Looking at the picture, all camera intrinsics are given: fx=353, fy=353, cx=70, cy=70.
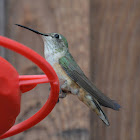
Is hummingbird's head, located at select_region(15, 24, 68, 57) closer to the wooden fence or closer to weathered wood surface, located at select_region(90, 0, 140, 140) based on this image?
the wooden fence

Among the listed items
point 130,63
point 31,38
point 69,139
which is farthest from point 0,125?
point 130,63

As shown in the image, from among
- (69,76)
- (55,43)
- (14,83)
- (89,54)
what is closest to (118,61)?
(89,54)

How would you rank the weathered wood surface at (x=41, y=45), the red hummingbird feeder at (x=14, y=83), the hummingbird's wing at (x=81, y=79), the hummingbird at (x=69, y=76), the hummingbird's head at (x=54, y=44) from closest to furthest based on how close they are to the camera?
the red hummingbird feeder at (x=14, y=83)
the hummingbird's wing at (x=81, y=79)
the hummingbird at (x=69, y=76)
the weathered wood surface at (x=41, y=45)
the hummingbird's head at (x=54, y=44)

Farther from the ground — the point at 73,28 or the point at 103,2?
the point at 103,2

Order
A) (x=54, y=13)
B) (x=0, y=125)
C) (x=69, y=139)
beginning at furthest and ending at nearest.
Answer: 1. (x=54, y=13)
2. (x=69, y=139)
3. (x=0, y=125)

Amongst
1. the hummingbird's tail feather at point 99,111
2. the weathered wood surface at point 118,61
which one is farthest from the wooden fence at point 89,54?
the hummingbird's tail feather at point 99,111

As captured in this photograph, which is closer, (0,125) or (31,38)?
(0,125)

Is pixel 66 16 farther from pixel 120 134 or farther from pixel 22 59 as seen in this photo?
pixel 120 134

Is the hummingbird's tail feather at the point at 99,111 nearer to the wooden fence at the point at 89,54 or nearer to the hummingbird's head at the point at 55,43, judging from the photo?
the wooden fence at the point at 89,54

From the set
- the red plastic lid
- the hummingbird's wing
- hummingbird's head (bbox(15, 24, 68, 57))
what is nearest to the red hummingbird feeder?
the red plastic lid
